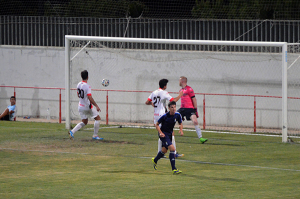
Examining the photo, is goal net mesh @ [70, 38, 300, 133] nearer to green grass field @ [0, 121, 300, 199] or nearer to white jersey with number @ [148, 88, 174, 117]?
green grass field @ [0, 121, 300, 199]

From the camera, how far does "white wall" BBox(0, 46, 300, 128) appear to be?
63.5 feet

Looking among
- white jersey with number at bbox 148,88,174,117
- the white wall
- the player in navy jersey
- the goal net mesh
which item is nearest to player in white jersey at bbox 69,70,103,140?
white jersey with number at bbox 148,88,174,117

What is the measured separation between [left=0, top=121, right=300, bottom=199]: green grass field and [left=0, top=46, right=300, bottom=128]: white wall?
2984 mm

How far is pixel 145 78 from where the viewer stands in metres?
21.1

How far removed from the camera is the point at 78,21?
23531 millimetres

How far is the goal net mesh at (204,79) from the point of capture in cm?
1912

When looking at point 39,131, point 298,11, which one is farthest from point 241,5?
point 39,131

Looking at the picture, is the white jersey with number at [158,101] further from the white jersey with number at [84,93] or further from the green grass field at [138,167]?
the white jersey with number at [84,93]

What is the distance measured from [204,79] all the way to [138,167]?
9.87m

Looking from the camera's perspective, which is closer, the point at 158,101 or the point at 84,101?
the point at 158,101

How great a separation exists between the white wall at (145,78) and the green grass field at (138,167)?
2984 millimetres

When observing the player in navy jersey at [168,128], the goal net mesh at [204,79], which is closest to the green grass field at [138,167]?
the player in navy jersey at [168,128]

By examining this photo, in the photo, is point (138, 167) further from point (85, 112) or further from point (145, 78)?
point (145, 78)

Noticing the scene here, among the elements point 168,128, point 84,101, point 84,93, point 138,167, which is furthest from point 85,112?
point 168,128
